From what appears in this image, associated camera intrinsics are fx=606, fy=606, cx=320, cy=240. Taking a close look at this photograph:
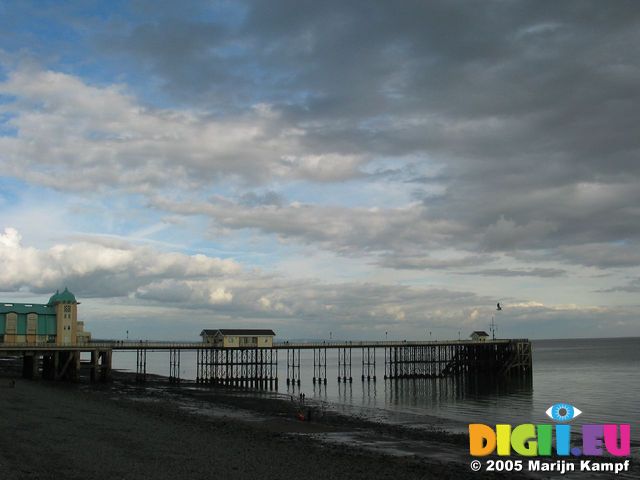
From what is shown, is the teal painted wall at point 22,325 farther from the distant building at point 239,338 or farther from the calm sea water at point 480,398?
the calm sea water at point 480,398

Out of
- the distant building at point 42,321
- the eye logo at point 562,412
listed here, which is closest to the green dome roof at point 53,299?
the distant building at point 42,321

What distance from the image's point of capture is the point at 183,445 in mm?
28703

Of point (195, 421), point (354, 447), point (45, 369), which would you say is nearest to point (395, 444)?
point (354, 447)

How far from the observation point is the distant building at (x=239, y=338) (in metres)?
81.2

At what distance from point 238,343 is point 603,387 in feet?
154

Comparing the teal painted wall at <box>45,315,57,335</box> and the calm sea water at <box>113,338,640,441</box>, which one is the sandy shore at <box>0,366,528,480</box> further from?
the teal painted wall at <box>45,315,57,335</box>

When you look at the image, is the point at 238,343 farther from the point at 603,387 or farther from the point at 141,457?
the point at 141,457

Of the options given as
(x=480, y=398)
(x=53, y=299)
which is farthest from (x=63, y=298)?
(x=480, y=398)

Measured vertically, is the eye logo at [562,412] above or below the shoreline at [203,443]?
below

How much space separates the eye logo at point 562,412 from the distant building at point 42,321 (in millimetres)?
53985

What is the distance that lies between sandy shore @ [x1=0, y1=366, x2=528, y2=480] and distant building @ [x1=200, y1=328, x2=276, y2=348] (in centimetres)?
3439

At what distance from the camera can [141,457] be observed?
2502 centimetres

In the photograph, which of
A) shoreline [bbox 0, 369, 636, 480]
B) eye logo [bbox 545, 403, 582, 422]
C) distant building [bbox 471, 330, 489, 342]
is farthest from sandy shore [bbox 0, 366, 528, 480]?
distant building [bbox 471, 330, 489, 342]

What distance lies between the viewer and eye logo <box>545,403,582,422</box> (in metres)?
50.1
